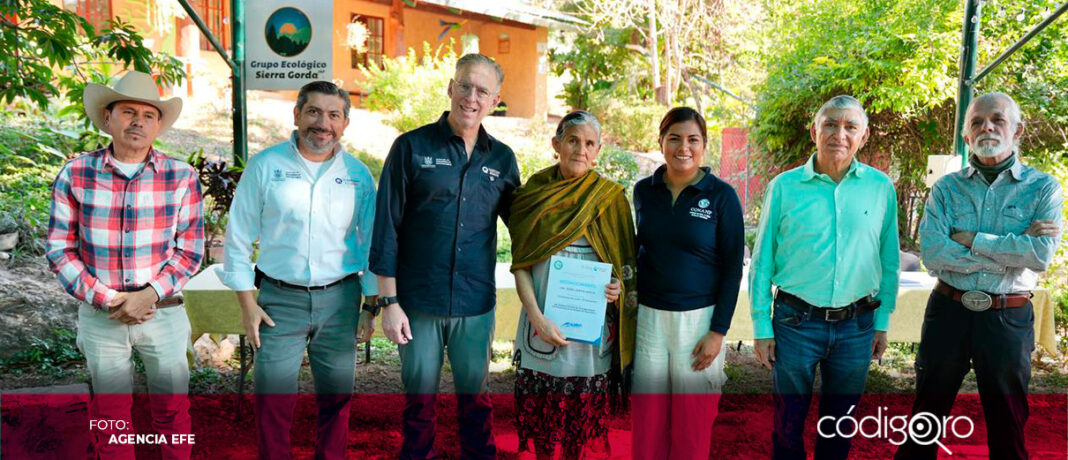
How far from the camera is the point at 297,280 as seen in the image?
3133mm

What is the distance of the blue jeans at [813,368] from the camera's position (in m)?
3.15

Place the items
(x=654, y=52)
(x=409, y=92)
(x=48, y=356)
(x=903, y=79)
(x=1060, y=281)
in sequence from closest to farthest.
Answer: (x=48, y=356)
(x=1060, y=281)
(x=903, y=79)
(x=409, y=92)
(x=654, y=52)

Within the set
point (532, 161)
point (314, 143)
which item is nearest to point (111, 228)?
point (314, 143)

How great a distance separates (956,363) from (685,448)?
1.35m

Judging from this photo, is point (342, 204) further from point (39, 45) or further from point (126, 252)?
point (39, 45)

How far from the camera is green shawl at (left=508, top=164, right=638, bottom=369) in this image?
10.00 feet

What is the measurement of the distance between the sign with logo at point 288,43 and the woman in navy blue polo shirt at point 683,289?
8.89 ft

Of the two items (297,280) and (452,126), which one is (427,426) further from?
(452,126)

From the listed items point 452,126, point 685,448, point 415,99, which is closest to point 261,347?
point 452,126

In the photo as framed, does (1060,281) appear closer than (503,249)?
Yes

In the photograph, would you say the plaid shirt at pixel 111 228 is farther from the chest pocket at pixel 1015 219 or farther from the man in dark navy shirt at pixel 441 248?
the chest pocket at pixel 1015 219

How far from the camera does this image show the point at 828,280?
3.12 meters

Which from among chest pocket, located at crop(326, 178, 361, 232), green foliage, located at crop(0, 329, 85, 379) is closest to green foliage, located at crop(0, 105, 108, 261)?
green foliage, located at crop(0, 329, 85, 379)

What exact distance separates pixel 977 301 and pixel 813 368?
31.5 inches
